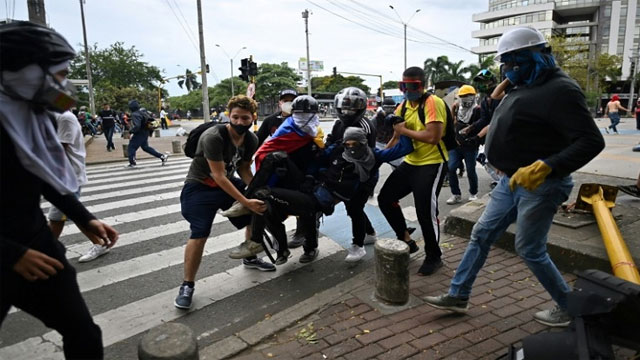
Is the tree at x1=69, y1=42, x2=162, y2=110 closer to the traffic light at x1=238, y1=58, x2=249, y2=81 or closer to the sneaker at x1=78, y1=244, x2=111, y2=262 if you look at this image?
the traffic light at x1=238, y1=58, x2=249, y2=81

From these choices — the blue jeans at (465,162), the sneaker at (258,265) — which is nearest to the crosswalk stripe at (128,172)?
the sneaker at (258,265)

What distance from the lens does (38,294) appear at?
1911 mm

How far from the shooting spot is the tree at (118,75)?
49375 millimetres

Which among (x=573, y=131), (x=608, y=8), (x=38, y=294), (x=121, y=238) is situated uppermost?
(x=608, y=8)

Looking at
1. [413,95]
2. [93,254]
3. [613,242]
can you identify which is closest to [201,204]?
[93,254]

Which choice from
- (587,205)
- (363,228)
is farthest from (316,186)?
(587,205)

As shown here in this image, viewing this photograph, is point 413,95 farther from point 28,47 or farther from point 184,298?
point 28,47

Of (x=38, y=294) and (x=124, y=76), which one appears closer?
(x=38, y=294)

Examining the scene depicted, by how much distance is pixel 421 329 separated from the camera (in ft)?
10.2

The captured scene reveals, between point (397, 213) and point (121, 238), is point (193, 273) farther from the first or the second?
point (121, 238)

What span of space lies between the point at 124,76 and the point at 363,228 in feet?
182

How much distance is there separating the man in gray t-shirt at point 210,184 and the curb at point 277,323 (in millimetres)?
813

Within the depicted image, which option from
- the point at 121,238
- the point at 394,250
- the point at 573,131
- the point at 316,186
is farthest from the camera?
the point at 121,238

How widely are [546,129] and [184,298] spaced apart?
3.13m
